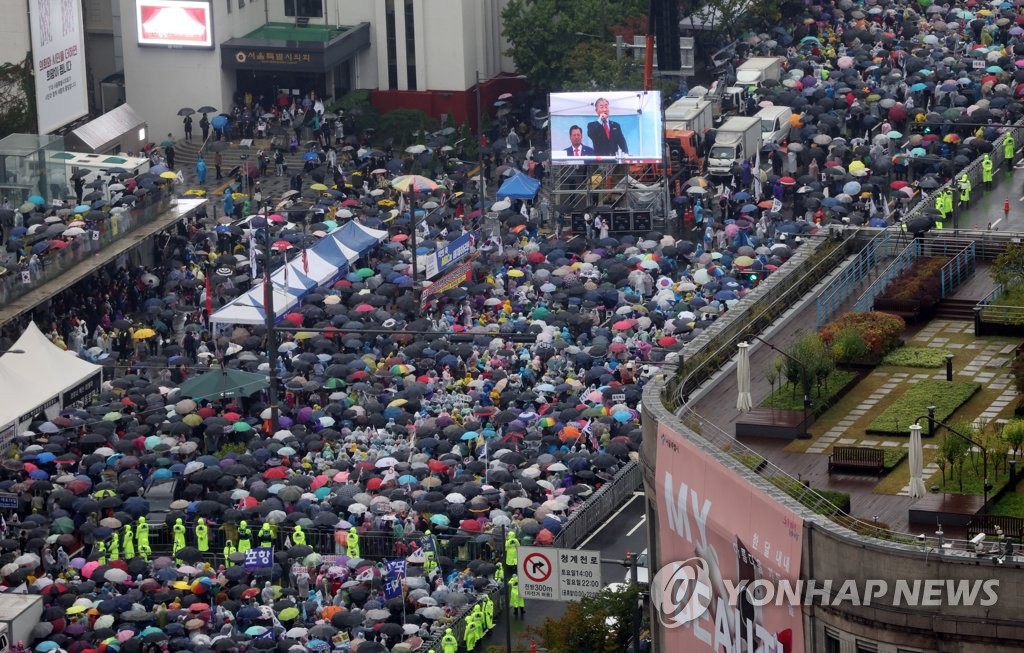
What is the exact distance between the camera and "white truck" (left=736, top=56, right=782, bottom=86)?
9488 centimetres

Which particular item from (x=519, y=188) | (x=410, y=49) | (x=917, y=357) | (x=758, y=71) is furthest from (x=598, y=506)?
(x=410, y=49)

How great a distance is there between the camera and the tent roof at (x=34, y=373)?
65250mm

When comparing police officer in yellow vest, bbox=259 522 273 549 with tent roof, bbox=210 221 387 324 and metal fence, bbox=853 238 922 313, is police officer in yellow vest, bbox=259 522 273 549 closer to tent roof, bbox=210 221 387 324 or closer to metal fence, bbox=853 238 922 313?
metal fence, bbox=853 238 922 313

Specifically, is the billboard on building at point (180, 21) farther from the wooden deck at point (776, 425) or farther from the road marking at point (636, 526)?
the wooden deck at point (776, 425)

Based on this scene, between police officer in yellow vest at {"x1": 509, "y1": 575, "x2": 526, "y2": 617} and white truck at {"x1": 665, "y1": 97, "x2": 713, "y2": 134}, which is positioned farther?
white truck at {"x1": 665, "y1": 97, "x2": 713, "y2": 134}

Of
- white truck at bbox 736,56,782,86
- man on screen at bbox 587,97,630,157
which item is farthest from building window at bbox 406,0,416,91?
man on screen at bbox 587,97,630,157

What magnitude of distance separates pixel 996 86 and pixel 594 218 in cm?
1849

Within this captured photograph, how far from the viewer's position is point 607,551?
57.9 meters

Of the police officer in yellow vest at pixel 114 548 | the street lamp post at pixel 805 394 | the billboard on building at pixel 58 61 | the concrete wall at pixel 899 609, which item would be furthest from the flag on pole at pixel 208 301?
the concrete wall at pixel 899 609

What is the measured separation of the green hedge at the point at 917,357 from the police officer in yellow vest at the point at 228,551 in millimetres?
16855

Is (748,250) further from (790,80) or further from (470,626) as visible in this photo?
(470,626)

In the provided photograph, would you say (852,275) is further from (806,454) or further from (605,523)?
(605,523)

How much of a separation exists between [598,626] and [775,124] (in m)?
42.8

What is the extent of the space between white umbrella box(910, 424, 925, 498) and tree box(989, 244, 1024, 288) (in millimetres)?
9570
